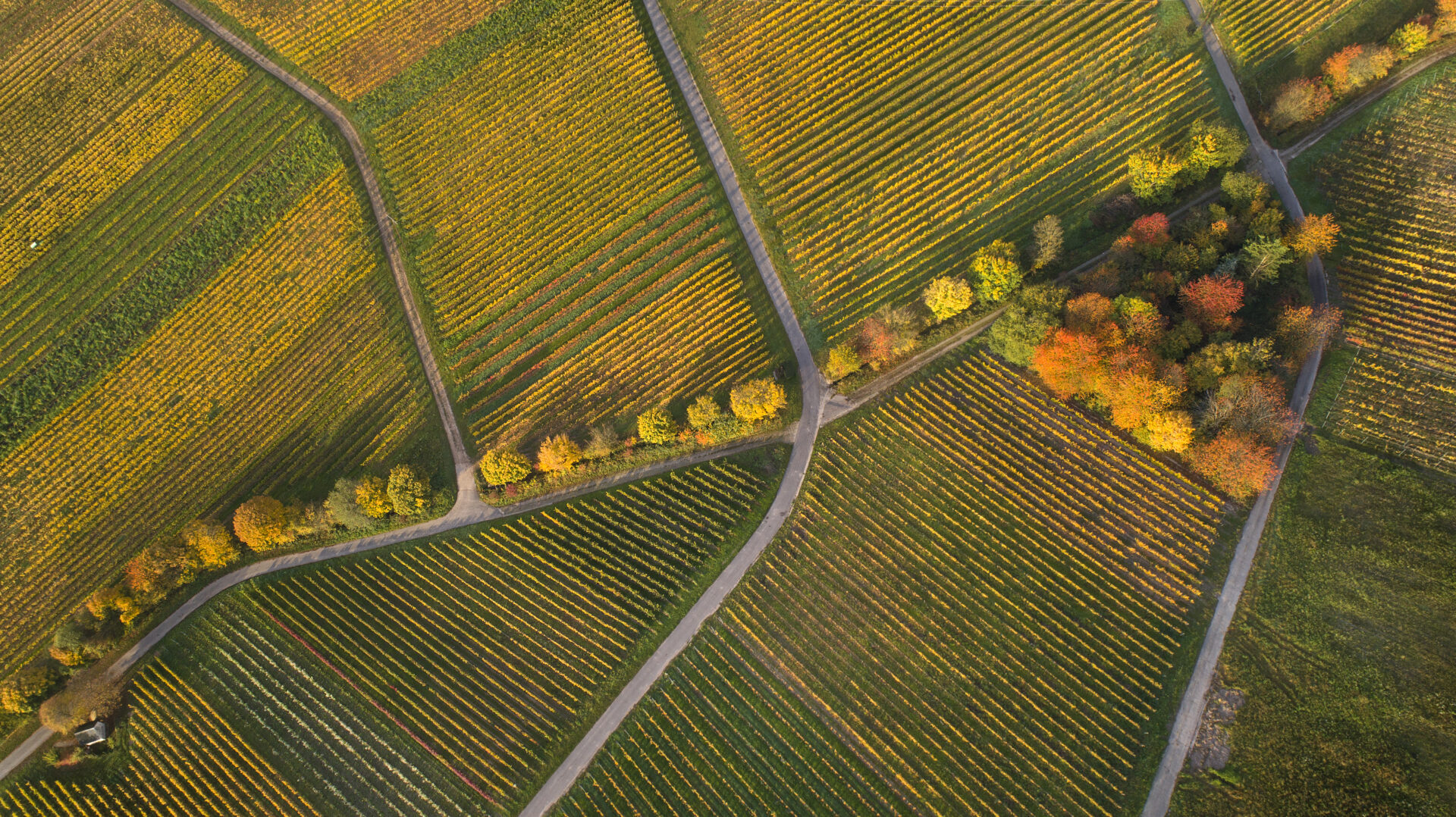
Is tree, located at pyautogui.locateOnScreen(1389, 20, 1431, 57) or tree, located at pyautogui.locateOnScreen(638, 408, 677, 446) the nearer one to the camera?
tree, located at pyautogui.locateOnScreen(638, 408, 677, 446)

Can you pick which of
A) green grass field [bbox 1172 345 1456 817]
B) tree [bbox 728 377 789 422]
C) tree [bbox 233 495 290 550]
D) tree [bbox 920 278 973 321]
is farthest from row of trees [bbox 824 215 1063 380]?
tree [bbox 233 495 290 550]

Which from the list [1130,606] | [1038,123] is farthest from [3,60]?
[1130,606]

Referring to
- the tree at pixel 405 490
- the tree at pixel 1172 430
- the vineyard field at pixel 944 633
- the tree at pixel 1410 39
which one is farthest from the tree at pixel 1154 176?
the tree at pixel 405 490

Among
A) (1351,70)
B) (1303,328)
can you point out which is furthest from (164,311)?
(1351,70)

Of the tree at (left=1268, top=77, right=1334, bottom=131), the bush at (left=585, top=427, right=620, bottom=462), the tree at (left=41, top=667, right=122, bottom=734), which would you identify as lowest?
the tree at (left=41, top=667, right=122, bottom=734)

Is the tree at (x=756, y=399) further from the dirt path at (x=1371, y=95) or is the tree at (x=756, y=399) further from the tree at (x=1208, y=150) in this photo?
the dirt path at (x=1371, y=95)

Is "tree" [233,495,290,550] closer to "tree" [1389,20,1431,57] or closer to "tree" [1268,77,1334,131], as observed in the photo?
"tree" [1268,77,1334,131]
